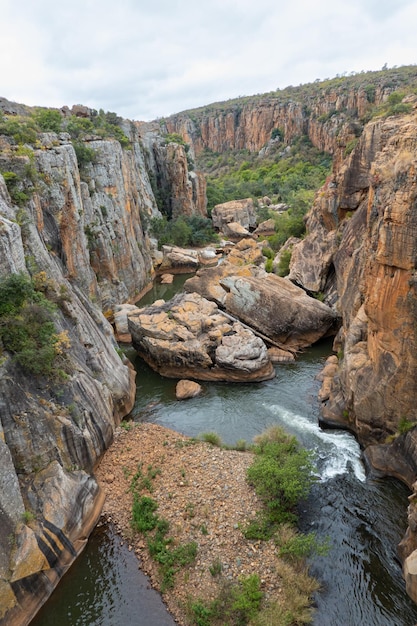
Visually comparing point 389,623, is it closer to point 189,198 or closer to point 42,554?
point 42,554

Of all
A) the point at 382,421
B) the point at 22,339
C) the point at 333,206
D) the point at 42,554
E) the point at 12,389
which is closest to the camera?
the point at 42,554

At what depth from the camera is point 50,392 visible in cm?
1467

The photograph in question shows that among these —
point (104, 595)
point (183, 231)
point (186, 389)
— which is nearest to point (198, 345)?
point (186, 389)

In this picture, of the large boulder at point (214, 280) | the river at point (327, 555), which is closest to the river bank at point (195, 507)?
the river at point (327, 555)

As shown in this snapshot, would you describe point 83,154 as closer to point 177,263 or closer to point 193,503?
point 177,263

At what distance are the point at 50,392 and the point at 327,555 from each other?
33.3ft

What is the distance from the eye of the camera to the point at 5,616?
10633 millimetres

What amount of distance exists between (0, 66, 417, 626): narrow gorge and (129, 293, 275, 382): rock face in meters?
2.24

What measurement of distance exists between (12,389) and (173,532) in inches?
256

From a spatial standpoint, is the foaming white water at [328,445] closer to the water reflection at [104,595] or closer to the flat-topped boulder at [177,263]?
the water reflection at [104,595]

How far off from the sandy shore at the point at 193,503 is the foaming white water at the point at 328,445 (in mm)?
3008

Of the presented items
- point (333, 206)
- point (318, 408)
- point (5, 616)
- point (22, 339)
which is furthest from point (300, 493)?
point (333, 206)

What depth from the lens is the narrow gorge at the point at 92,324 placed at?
12.3 metres

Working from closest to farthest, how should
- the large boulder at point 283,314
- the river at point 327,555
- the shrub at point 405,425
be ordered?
the river at point 327,555
the shrub at point 405,425
the large boulder at point 283,314
